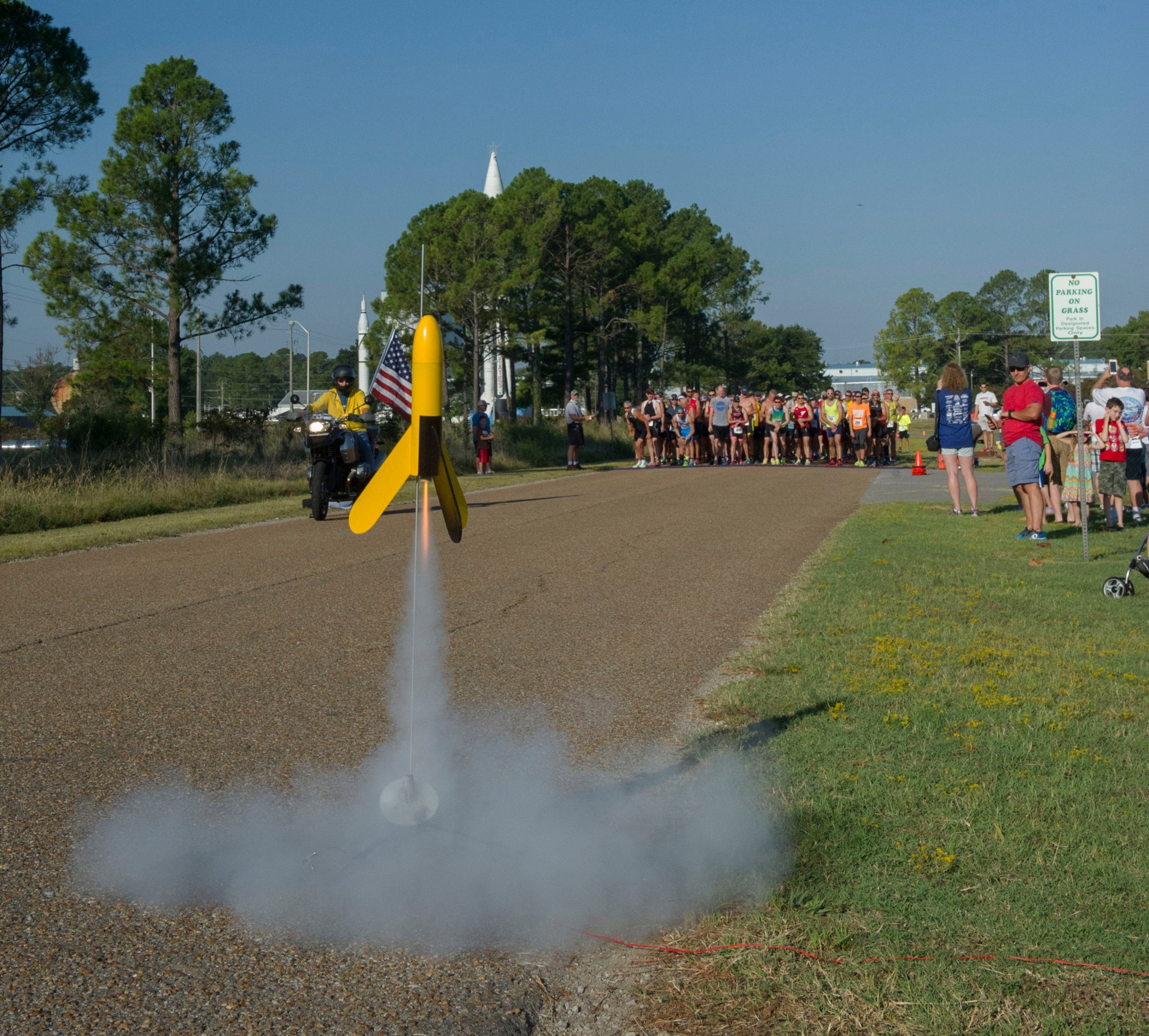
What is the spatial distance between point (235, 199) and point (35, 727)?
89.3 feet

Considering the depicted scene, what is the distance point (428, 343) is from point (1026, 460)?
35.6ft

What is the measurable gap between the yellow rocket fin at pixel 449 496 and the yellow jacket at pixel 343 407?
11.3 meters

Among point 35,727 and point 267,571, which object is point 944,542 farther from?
point 35,727

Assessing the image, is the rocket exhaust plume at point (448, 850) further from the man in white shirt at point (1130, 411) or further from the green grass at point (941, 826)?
the man in white shirt at point (1130, 411)

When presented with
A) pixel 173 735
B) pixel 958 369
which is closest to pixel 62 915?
pixel 173 735

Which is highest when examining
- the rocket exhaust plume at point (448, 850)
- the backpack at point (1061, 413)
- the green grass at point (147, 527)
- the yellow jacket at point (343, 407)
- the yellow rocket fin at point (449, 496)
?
the yellow jacket at point (343, 407)

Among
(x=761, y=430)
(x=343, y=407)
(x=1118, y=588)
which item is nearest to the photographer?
(x=1118, y=588)

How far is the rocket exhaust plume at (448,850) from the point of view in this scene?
3406 millimetres

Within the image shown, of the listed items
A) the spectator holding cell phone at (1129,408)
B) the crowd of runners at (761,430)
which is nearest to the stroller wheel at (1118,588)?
the spectator holding cell phone at (1129,408)

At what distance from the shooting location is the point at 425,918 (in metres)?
3.36

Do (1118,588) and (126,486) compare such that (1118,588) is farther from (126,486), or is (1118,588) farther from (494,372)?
(494,372)

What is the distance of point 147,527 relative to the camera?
15.2 meters

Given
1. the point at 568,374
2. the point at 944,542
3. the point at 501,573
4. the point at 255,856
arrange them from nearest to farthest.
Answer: the point at 255,856 < the point at 501,573 < the point at 944,542 < the point at 568,374

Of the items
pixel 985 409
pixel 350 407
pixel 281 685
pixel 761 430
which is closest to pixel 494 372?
pixel 761 430
